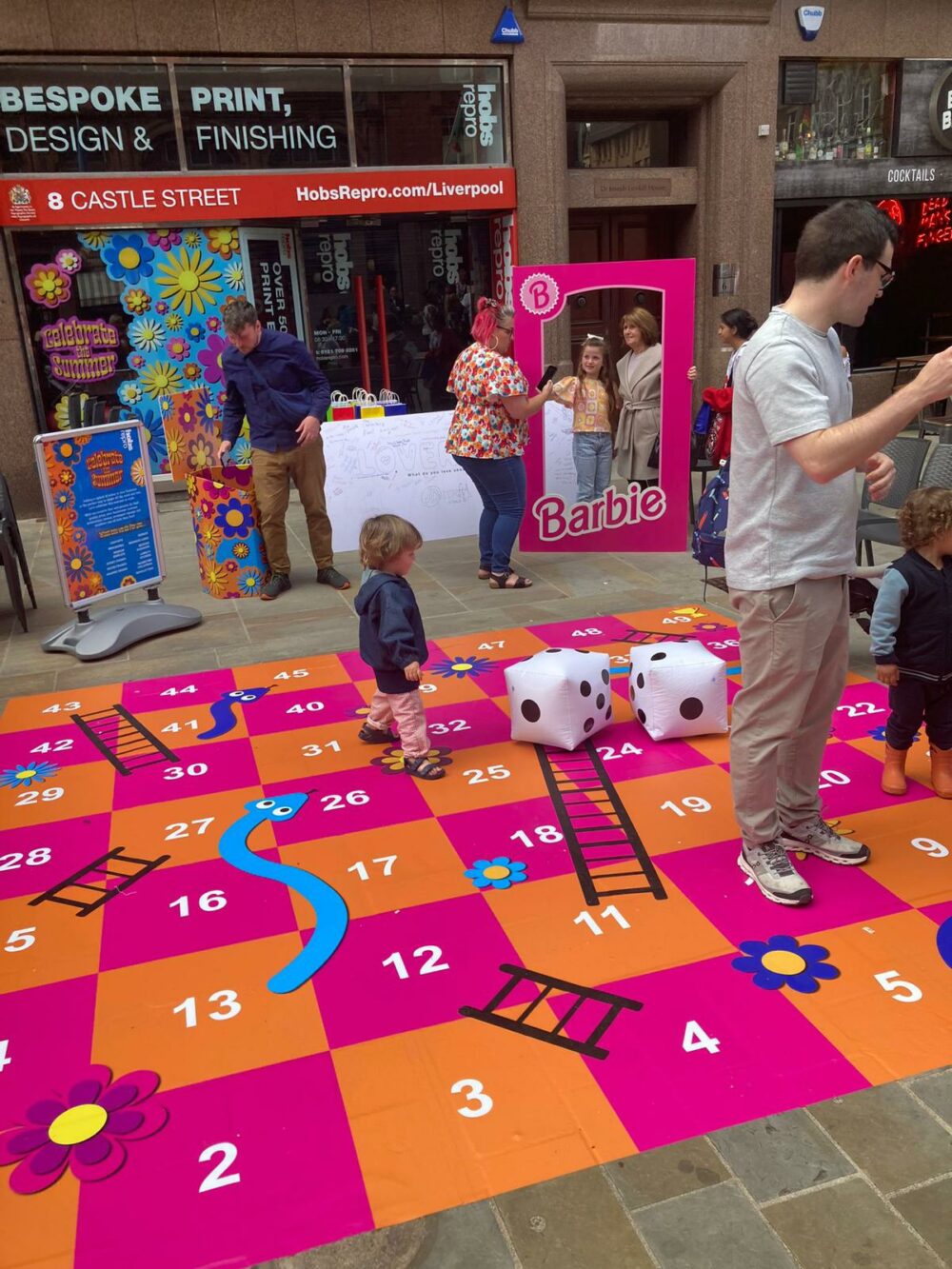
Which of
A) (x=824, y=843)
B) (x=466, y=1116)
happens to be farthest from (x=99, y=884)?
(x=824, y=843)

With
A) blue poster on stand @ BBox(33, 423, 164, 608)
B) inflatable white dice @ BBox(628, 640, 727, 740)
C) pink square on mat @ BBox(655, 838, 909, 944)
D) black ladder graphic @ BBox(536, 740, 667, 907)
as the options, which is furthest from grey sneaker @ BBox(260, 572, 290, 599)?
pink square on mat @ BBox(655, 838, 909, 944)

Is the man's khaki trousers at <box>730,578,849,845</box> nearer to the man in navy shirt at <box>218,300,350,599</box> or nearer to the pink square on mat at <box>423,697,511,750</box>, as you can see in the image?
the pink square on mat at <box>423,697,511,750</box>

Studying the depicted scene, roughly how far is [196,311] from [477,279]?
10.7ft

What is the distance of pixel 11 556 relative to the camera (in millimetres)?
6738

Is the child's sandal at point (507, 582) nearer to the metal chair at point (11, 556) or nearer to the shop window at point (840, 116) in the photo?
the metal chair at point (11, 556)

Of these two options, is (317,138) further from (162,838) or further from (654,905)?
(654,905)

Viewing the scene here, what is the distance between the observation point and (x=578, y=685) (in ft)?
14.7

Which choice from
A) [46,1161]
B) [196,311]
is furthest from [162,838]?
[196,311]

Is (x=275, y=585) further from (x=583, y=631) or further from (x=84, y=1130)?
(x=84, y=1130)

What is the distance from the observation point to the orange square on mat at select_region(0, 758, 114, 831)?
4.26 metres

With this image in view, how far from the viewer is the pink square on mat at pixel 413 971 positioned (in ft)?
9.60

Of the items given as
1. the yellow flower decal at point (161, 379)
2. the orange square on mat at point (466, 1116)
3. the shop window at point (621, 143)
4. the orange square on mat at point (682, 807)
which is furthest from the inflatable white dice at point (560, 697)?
the shop window at point (621, 143)

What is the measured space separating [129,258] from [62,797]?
756 centimetres

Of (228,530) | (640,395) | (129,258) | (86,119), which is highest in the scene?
(86,119)
